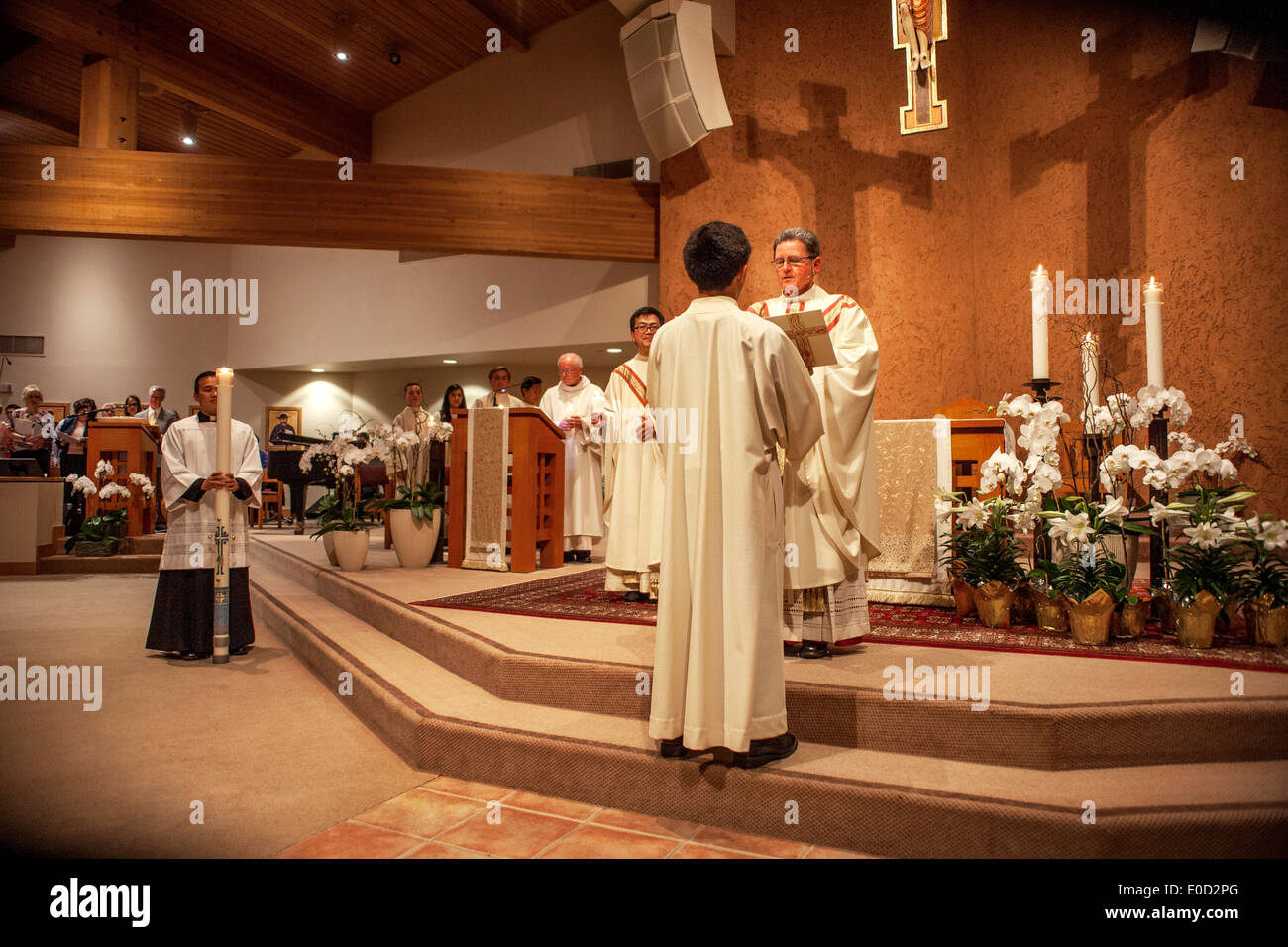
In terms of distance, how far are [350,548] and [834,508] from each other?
4288 mm

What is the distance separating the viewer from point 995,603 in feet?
12.3

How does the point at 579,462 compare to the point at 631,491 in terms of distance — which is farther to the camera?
the point at 579,462

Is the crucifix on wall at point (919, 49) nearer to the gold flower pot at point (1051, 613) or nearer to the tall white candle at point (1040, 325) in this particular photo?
the tall white candle at point (1040, 325)

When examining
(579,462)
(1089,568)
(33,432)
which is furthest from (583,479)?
(33,432)

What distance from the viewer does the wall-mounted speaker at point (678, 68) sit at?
7.37 m

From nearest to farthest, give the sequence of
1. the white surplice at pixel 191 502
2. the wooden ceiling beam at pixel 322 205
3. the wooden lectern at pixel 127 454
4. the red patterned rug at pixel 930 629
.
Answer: the red patterned rug at pixel 930 629 → the white surplice at pixel 191 502 → the wooden ceiling beam at pixel 322 205 → the wooden lectern at pixel 127 454

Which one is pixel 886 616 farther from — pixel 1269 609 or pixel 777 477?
pixel 777 477

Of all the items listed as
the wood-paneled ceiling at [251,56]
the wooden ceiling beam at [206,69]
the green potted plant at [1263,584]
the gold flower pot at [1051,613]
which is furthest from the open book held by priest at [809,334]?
the wooden ceiling beam at [206,69]

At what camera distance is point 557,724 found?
2947mm

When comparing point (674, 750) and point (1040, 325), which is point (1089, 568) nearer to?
point (1040, 325)

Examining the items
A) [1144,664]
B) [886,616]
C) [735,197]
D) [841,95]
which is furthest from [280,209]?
[1144,664]

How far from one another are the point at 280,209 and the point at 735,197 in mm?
4500

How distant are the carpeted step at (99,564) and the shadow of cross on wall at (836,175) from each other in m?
7.33

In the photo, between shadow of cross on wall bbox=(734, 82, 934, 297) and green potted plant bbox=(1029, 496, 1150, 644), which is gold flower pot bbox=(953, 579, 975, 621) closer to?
green potted plant bbox=(1029, 496, 1150, 644)
